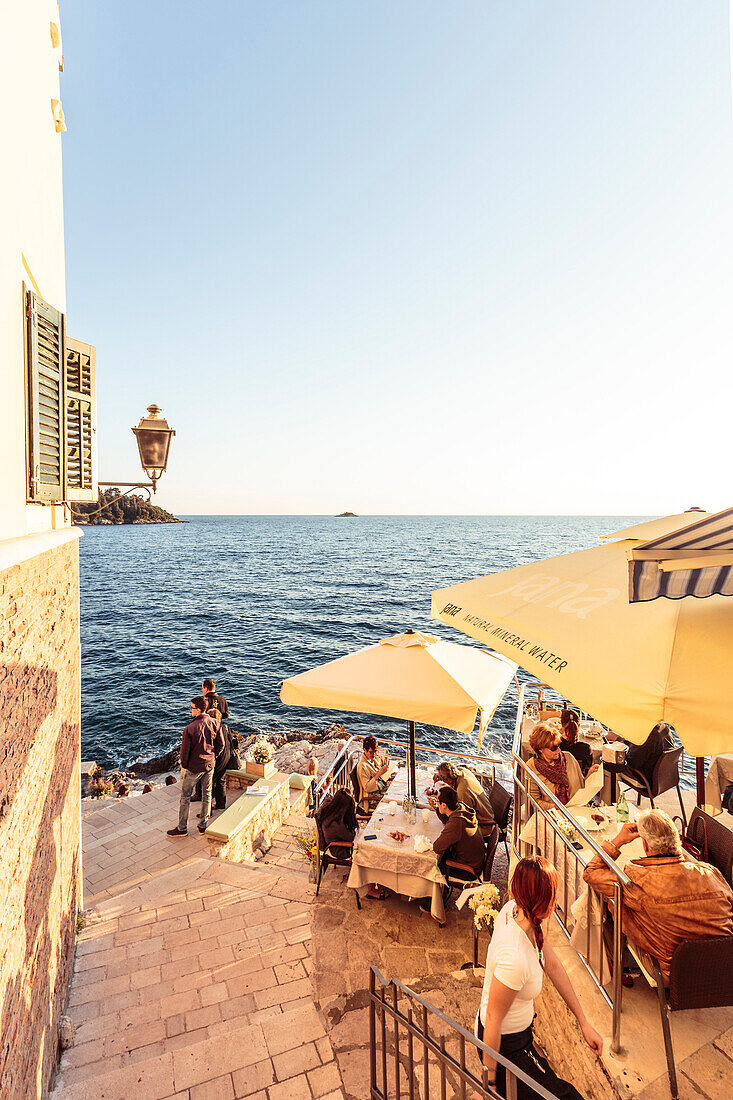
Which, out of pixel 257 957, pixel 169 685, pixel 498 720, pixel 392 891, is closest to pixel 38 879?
pixel 257 957

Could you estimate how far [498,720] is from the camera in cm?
2236

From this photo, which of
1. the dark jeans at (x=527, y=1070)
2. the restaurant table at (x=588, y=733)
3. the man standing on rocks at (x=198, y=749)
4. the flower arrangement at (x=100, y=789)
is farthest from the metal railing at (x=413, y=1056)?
the flower arrangement at (x=100, y=789)

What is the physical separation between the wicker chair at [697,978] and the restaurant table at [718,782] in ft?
12.9

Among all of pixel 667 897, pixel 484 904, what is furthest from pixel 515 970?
pixel 484 904

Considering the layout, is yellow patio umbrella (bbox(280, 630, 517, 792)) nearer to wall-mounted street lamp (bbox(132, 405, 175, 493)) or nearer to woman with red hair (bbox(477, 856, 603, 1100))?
woman with red hair (bbox(477, 856, 603, 1100))

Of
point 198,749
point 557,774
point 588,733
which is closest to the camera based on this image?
point 557,774

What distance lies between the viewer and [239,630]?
135 feet

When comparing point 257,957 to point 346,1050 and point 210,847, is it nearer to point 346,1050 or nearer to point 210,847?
point 346,1050

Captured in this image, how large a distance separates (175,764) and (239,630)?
2276cm

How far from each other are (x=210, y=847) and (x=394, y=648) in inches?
206

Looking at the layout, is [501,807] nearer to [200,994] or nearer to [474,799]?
[474,799]

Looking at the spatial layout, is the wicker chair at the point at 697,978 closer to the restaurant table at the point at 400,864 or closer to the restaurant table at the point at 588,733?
the restaurant table at the point at 400,864

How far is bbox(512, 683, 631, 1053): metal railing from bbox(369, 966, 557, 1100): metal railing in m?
0.87

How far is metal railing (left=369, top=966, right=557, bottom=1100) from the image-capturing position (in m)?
2.74
